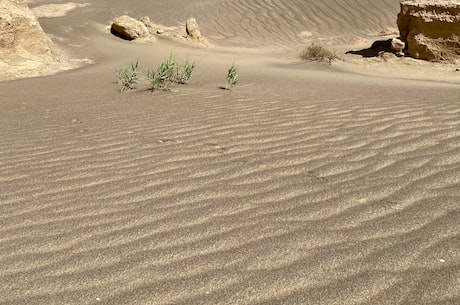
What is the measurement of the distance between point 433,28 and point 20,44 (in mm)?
9942

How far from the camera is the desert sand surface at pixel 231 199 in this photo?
80.0 inches

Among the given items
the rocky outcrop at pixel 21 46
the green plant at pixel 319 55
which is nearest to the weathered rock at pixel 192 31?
the green plant at pixel 319 55

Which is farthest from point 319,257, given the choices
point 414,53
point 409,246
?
point 414,53

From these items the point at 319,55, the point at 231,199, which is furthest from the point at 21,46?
the point at 231,199

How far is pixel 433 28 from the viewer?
1277 centimetres

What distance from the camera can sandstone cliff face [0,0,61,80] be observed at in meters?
10.4

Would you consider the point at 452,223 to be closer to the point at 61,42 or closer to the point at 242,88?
the point at 242,88

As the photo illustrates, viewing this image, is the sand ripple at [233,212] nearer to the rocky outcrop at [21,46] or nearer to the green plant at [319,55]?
the rocky outcrop at [21,46]

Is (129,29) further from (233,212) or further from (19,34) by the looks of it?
(233,212)

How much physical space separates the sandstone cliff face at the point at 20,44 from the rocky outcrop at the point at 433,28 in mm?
9197

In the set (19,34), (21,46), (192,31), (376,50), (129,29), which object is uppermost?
(376,50)

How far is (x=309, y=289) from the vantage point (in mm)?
1975

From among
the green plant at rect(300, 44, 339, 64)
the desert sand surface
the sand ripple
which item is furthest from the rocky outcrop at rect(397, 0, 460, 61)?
the sand ripple

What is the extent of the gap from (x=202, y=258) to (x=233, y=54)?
16.1 meters
